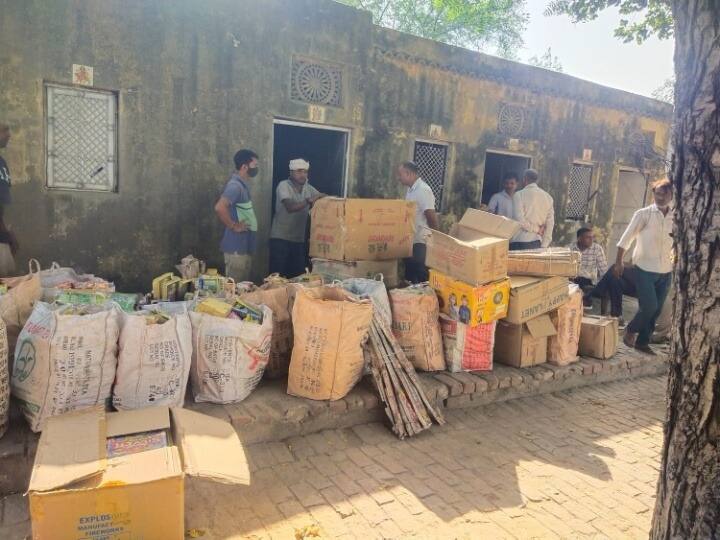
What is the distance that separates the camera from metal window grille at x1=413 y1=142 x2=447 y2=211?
7.80 metres

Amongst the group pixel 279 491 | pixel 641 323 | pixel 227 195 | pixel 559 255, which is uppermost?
pixel 227 195

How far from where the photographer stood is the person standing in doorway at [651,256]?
5.12 metres

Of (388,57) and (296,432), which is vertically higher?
(388,57)

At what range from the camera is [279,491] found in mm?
2793

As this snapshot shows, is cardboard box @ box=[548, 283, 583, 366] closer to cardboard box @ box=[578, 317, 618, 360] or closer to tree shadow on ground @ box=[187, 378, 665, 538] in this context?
cardboard box @ box=[578, 317, 618, 360]

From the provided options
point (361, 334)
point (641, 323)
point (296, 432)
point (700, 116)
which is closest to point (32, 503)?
point (296, 432)

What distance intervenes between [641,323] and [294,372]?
3.93 m

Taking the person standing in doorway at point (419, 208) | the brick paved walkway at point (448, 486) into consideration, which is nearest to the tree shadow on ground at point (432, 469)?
the brick paved walkway at point (448, 486)

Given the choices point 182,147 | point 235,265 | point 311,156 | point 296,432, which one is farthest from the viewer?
point 311,156

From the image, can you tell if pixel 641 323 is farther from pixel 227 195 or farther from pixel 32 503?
pixel 32 503

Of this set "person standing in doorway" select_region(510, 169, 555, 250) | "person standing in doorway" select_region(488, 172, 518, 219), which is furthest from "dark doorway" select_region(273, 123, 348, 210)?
"person standing in doorway" select_region(510, 169, 555, 250)

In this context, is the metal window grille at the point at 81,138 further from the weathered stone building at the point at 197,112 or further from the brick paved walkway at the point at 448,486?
the brick paved walkway at the point at 448,486

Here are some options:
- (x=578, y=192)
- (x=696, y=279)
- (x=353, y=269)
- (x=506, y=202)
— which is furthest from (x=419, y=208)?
(x=578, y=192)

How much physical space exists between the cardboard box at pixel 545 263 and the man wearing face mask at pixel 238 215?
95.9 inches
